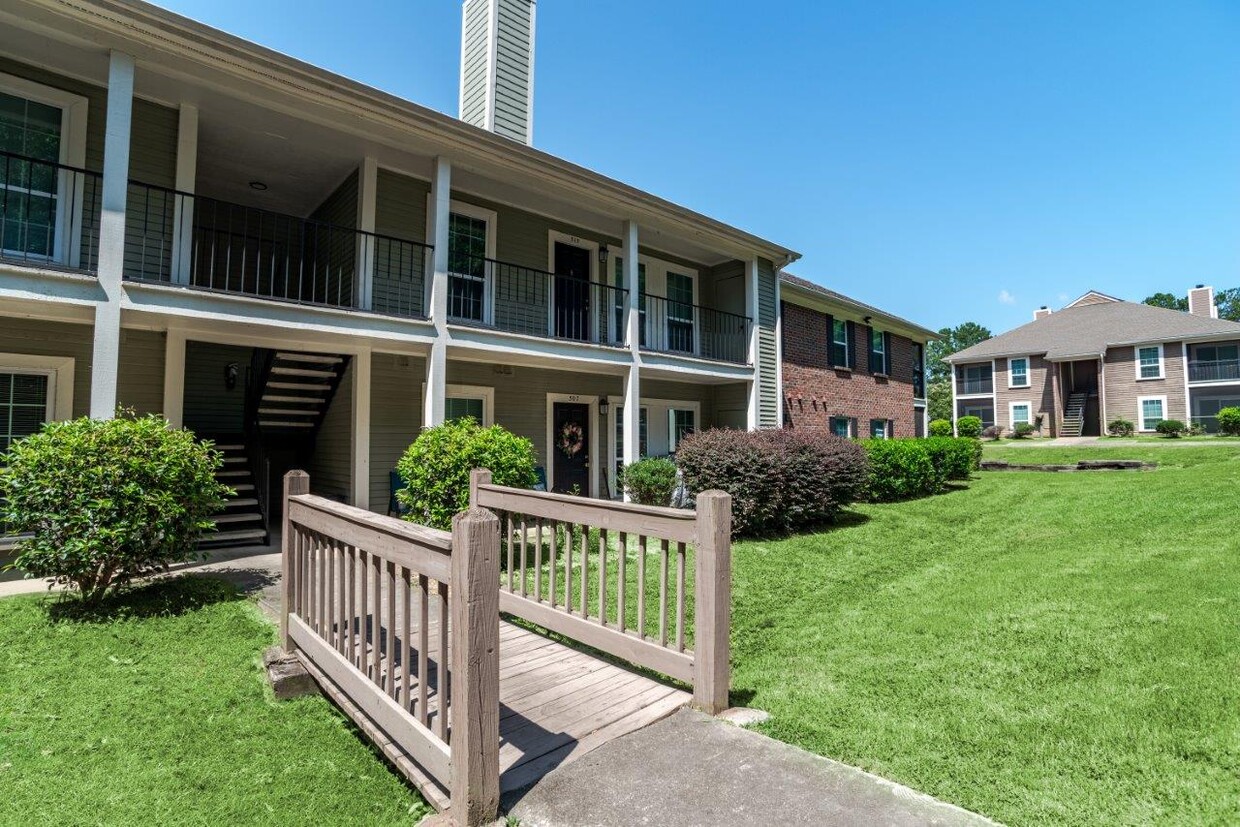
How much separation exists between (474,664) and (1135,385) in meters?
38.4

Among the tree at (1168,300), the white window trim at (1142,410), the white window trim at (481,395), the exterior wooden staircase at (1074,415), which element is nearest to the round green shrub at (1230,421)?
the white window trim at (1142,410)

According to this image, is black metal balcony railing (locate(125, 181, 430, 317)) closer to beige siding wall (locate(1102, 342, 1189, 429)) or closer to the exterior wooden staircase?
the exterior wooden staircase

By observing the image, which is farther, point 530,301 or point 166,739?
point 530,301

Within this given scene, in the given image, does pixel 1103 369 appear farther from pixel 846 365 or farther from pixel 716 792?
pixel 716 792

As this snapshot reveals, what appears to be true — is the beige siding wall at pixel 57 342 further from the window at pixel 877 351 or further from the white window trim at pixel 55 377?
the window at pixel 877 351

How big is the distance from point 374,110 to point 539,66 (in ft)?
18.9

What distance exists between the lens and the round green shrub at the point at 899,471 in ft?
39.7

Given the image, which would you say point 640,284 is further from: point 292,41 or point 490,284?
point 292,41

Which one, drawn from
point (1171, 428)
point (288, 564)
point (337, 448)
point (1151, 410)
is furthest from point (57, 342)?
point (1151, 410)

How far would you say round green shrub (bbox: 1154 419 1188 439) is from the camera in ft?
89.8

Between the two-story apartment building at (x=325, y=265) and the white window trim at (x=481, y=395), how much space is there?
0.06 m

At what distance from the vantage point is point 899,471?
12312 millimetres

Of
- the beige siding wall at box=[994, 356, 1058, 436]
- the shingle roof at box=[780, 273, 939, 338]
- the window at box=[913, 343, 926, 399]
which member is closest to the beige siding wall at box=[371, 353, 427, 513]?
the shingle roof at box=[780, 273, 939, 338]

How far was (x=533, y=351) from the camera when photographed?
30.5 ft
